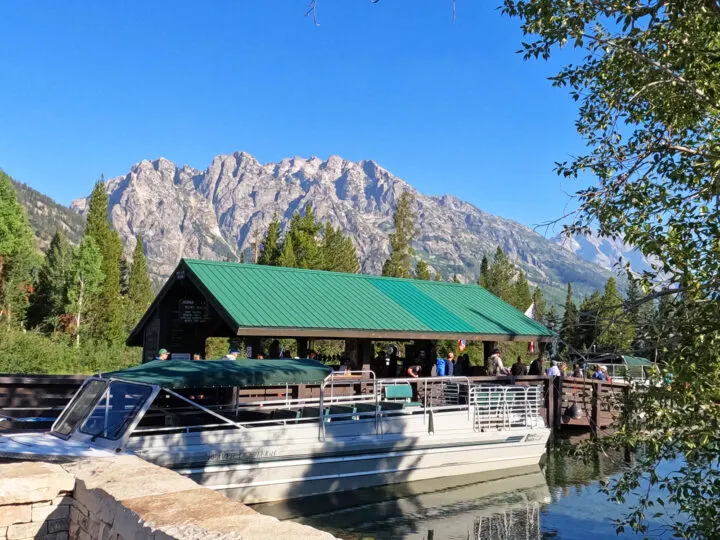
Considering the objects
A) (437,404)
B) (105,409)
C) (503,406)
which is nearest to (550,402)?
(503,406)

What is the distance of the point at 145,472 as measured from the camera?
6.52 meters

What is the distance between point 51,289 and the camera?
5488 centimetres

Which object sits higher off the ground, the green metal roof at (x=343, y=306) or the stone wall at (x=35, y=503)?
the green metal roof at (x=343, y=306)

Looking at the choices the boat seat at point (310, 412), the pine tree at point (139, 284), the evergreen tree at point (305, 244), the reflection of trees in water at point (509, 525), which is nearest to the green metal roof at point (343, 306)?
the boat seat at point (310, 412)

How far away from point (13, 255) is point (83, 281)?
5.64 metres

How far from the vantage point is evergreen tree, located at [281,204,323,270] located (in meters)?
51.7

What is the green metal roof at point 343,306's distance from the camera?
1741cm

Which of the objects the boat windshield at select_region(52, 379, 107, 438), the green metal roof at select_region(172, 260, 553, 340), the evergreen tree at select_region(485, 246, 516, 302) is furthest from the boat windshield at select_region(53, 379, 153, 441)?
the evergreen tree at select_region(485, 246, 516, 302)

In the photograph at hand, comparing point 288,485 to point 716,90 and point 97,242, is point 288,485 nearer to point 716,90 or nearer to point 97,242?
point 716,90

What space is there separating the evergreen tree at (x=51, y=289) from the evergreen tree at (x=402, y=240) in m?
27.9

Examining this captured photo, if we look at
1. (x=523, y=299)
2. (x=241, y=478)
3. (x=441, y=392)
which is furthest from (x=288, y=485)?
(x=523, y=299)

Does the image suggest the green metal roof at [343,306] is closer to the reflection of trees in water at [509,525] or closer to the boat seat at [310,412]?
the boat seat at [310,412]

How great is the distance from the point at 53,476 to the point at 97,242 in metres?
55.1

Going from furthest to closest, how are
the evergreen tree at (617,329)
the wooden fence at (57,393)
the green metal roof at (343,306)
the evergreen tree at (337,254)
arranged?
1. the evergreen tree at (337,254)
2. the green metal roof at (343,306)
3. the wooden fence at (57,393)
4. the evergreen tree at (617,329)
